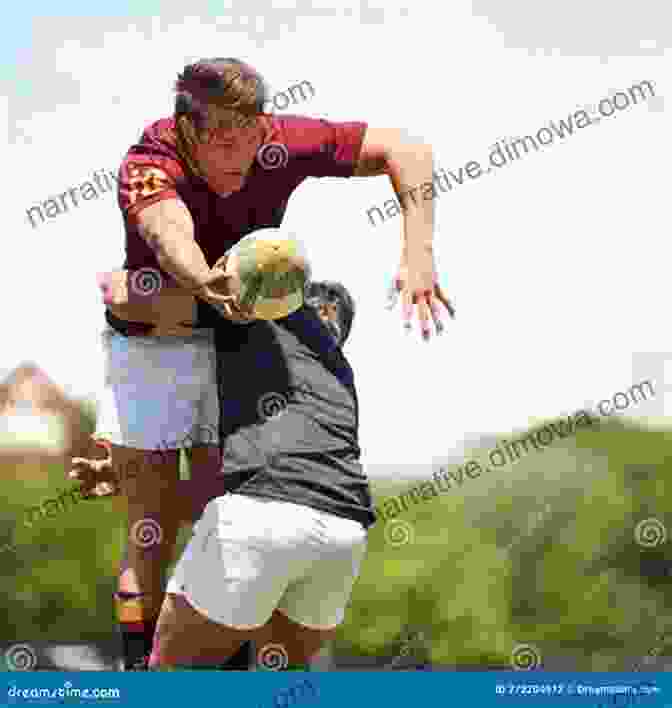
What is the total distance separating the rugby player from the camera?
3412mm

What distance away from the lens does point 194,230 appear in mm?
3502

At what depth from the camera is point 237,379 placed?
329 centimetres

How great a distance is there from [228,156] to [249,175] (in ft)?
0.25

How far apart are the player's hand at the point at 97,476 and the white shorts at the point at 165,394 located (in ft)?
0.54

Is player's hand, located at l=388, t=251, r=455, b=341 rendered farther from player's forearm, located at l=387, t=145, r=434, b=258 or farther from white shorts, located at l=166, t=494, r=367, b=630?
white shorts, located at l=166, t=494, r=367, b=630

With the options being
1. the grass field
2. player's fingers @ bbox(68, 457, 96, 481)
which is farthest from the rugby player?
the grass field

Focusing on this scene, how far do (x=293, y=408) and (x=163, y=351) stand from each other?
560mm

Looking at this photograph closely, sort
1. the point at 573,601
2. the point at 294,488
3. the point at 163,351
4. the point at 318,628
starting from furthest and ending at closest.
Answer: the point at 573,601 → the point at 163,351 → the point at 318,628 → the point at 294,488

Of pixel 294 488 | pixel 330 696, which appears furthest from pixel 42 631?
pixel 294 488

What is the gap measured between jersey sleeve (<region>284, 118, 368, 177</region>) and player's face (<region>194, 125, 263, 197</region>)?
13 centimetres

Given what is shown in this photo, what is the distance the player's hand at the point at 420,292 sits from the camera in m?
3.38

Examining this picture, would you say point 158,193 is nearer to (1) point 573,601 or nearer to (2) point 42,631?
(2) point 42,631

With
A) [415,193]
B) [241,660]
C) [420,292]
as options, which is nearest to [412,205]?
[415,193]

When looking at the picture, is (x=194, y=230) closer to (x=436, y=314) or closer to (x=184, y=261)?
(x=184, y=261)
